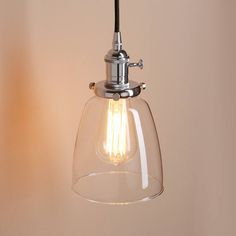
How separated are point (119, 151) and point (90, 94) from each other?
0.77 ft

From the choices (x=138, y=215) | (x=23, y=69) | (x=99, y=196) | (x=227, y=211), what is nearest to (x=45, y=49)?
(x=23, y=69)

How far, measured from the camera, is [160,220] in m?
1.21

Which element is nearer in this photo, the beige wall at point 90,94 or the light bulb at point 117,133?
the light bulb at point 117,133

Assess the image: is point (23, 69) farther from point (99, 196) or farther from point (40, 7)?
point (99, 196)

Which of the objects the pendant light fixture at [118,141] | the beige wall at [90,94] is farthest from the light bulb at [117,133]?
the beige wall at [90,94]

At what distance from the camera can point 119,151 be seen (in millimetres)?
900

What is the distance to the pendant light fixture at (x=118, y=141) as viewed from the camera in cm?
87

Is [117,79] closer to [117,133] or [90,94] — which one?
[117,133]

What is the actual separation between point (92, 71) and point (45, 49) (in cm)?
11

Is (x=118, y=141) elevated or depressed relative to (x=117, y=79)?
depressed

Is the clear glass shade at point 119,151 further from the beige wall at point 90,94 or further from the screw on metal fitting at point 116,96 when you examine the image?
the beige wall at point 90,94

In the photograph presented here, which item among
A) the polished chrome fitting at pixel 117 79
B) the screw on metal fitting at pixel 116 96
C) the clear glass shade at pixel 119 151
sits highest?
the polished chrome fitting at pixel 117 79

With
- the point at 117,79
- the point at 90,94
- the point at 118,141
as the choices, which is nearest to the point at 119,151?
the point at 118,141

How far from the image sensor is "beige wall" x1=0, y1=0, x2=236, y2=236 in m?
1.05
